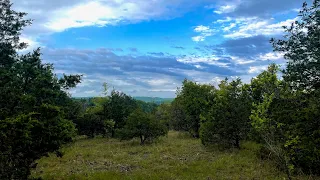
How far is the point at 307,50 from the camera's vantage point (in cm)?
1764

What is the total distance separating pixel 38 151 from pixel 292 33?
17567mm

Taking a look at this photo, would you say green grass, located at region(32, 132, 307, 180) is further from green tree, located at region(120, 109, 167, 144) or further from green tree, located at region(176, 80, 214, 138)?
green tree, located at region(176, 80, 214, 138)

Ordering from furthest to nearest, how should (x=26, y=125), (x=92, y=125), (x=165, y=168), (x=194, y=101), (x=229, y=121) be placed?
1. (x=92, y=125)
2. (x=194, y=101)
3. (x=229, y=121)
4. (x=165, y=168)
5. (x=26, y=125)

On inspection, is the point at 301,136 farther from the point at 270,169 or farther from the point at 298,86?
the point at 298,86

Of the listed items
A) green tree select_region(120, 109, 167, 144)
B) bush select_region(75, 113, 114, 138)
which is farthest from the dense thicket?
bush select_region(75, 113, 114, 138)

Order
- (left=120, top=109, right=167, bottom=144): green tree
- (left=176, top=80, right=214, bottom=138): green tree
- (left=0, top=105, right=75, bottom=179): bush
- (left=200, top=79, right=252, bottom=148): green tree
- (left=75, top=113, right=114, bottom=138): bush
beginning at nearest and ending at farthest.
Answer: (left=0, top=105, right=75, bottom=179): bush, (left=200, top=79, right=252, bottom=148): green tree, (left=120, top=109, right=167, bottom=144): green tree, (left=176, top=80, right=214, bottom=138): green tree, (left=75, top=113, right=114, bottom=138): bush

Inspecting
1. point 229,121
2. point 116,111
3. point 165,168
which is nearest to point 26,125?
point 165,168

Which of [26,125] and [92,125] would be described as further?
[92,125]

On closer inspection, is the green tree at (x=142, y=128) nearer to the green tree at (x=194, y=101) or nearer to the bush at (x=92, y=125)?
the green tree at (x=194, y=101)

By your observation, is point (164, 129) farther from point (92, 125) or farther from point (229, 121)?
point (92, 125)

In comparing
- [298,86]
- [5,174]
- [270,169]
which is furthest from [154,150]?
[5,174]

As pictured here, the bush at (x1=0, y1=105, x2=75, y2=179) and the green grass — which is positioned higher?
the bush at (x1=0, y1=105, x2=75, y2=179)

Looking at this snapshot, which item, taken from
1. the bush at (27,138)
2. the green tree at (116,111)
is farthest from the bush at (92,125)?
the bush at (27,138)

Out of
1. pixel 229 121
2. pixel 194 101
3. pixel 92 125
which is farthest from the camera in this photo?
pixel 92 125
